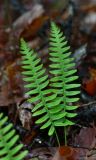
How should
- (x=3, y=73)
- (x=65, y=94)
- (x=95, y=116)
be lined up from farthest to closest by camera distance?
(x=3, y=73)
(x=95, y=116)
(x=65, y=94)

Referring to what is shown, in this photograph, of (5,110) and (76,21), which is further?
(76,21)

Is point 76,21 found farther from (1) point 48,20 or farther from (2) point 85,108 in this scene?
(2) point 85,108

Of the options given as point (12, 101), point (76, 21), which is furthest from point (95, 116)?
point (76, 21)

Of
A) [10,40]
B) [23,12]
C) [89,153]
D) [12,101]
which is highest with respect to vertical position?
[23,12]

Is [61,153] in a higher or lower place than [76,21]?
lower

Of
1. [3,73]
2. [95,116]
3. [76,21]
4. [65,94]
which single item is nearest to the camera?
[65,94]

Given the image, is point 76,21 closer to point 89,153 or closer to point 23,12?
point 23,12

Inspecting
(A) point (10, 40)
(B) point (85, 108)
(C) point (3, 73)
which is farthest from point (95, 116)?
(A) point (10, 40)

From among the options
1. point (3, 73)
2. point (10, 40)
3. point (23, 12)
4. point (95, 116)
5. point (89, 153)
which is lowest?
point (89, 153)

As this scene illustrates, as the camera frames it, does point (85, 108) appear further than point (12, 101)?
No
